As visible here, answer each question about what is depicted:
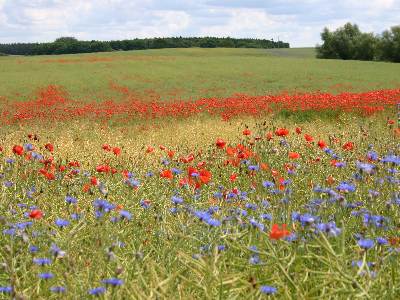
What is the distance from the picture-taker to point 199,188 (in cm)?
566

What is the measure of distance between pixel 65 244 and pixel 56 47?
3452 inches

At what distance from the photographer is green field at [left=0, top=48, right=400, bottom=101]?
25.1 meters

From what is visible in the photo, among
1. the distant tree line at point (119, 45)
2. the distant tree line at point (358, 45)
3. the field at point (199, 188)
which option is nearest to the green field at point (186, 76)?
the field at point (199, 188)

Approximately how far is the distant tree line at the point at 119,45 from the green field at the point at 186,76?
47.6 meters

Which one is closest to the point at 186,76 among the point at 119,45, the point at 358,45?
the point at 358,45

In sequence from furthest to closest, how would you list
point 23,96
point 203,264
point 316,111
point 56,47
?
point 56,47 → point 23,96 → point 316,111 → point 203,264

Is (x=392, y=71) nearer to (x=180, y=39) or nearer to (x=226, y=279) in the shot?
(x=226, y=279)

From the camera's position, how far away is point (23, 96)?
2316 centimetres

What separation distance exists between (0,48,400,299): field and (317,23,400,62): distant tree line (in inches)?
1167

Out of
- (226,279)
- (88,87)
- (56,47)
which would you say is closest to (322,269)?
(226,279)

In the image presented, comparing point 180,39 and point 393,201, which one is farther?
point 180,39

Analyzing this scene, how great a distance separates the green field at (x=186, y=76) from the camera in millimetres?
25094

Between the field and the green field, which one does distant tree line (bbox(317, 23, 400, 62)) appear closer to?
the green field

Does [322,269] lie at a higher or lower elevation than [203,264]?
lower
